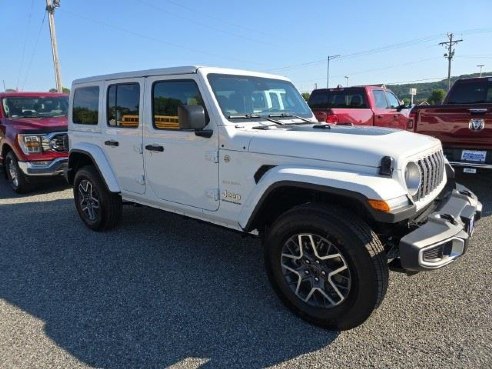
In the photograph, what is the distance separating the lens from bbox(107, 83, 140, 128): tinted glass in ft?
14.4

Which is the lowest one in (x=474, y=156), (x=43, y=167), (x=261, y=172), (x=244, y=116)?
(x=43, y=167)

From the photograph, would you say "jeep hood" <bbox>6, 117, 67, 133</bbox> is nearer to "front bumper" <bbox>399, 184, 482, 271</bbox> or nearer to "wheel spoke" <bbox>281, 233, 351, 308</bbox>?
"wheel spoke" <bbox>281, 233, 351, 308</bbox>

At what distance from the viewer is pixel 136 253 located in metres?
4.48

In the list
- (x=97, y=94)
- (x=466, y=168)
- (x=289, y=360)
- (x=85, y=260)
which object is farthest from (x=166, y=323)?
(x=466, y=168)

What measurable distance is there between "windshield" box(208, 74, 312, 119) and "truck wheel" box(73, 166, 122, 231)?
218 centimetres

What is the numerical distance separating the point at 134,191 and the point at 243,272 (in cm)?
163

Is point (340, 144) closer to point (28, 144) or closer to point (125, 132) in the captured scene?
point (125, 132)

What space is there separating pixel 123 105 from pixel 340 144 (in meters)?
2.73

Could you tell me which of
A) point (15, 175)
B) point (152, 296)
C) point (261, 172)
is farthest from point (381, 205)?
point (15, 175)

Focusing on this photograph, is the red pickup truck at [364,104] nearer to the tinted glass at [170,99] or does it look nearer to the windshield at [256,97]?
the windshield at [256,97]

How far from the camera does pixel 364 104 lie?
1013 cm

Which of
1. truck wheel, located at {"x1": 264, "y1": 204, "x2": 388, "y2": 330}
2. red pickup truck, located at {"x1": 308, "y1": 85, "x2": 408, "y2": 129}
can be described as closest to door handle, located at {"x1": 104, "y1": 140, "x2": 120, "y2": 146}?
truck wheel, located at {"x1": 264, "y1": 204, "x2": 388, "y2": 330}

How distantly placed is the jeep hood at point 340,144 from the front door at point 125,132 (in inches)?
63.3

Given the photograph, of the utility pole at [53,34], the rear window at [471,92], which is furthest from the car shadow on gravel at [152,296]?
the utility pole at [53,34]
